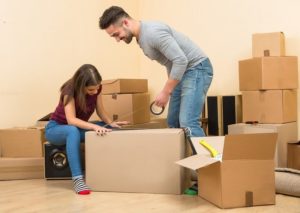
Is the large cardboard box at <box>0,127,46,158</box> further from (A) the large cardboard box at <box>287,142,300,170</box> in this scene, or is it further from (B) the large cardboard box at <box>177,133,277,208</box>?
(A) the large cardboard box at <box>287,142,300,170</box>

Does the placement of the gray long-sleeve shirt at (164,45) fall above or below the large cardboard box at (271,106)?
above

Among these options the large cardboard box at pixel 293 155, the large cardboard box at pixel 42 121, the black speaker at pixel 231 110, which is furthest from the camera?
the black speaker at pixel 231 110

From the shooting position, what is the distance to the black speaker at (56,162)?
248 centimetres

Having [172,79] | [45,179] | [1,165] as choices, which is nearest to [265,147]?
[172,79]

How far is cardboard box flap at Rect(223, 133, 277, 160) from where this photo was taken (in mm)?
1725

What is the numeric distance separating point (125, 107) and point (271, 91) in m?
1.07

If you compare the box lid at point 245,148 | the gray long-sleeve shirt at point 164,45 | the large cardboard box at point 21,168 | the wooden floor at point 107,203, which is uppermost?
the gray long-sleeve shirt at point 164,45

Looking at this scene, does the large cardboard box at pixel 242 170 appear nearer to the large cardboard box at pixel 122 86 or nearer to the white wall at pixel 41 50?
the large cardboard box at pixel 122 86

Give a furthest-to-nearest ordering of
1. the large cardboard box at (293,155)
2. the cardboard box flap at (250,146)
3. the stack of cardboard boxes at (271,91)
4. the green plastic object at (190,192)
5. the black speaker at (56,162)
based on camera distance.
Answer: the stack of cardboard boxes at (271,91) → the black speaker at (56,162) → the large cardboard box at (293,155) → the green plastic object at (190,192) → the cardboard box flap at (250,146)

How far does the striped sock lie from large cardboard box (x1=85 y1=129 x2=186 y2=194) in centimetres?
4

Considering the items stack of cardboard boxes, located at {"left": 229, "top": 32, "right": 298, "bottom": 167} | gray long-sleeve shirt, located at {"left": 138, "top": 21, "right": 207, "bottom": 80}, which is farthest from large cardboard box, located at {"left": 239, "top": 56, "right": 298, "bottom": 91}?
gray long-sleeve shirt, located at {"left": 138, "top": 21, "right": 207, "bottom": 80}

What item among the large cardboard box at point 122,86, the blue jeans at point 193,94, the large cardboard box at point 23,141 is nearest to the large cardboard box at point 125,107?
the large cardboard box at point 122,86

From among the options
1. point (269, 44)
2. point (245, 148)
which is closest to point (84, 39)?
point (269, 44)

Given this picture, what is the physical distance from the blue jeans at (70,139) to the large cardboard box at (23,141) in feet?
0.86
